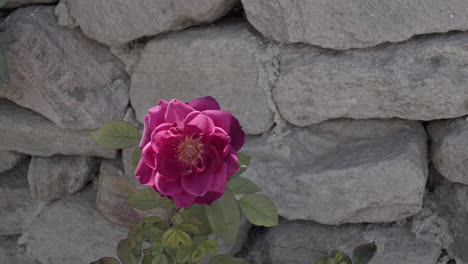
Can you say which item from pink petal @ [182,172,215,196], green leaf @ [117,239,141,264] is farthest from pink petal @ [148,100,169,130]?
green leaf @ [117,239,141,264]

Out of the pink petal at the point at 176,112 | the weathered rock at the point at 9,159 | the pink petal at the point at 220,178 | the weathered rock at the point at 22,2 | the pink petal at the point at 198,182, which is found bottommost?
the weathered rock at the point at 9,159

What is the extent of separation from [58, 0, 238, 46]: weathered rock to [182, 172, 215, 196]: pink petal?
1.77 ft

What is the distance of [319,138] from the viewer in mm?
1551

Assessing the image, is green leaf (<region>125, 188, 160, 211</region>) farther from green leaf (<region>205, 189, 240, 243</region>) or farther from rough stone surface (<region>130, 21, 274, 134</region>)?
rough stone surface (<region>130, 21, 274, 134</region>)

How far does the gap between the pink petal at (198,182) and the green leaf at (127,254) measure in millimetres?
392

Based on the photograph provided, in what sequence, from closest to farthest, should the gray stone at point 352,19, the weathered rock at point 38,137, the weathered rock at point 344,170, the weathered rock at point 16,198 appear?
the gray stone at point 352,19 < the weathered rock at point 344,170 < the weathered rock at point 38,137 < the weathered rock at point 16,198

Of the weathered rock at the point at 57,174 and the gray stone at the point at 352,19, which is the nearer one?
the gray stone at the point at 352,19

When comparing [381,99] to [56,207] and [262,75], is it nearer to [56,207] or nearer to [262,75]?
[262,75]

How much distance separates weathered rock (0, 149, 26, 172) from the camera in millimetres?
1786

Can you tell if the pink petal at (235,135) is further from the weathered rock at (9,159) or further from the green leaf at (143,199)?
the weathered rock at (9,159)

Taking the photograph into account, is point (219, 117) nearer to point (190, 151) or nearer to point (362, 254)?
point (190, 151)

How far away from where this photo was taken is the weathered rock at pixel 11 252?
1901 millimetres

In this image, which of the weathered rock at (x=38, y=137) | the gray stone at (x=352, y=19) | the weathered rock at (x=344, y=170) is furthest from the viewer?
the weathered rock at (x=38, y=137)

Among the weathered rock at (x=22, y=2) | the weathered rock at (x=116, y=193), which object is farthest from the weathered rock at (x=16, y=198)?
the weathered rock at (x=22, y=2)
